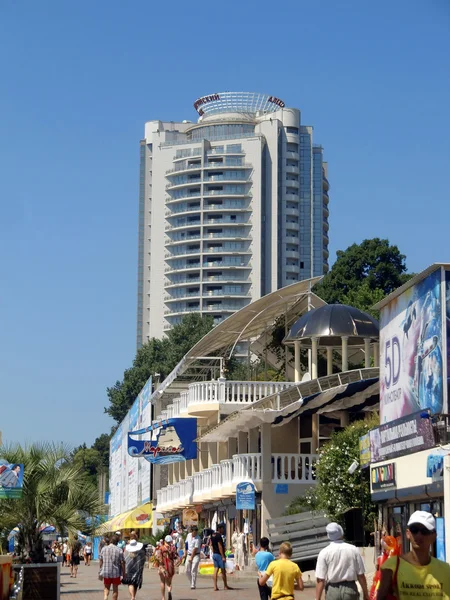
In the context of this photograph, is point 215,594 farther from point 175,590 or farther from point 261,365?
point 261,365

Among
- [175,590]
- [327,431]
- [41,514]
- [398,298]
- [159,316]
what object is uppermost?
[159,316]

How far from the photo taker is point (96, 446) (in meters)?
150

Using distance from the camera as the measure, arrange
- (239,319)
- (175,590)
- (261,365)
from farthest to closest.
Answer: (261,365) → (239,319) → (175,590)

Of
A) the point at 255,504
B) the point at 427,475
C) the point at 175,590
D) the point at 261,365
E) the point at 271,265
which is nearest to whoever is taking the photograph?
the point at 427,475

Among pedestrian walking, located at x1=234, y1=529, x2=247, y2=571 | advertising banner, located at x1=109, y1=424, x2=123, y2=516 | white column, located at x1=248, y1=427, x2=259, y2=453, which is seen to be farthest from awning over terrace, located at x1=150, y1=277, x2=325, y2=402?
advertising banner, located at x1=109, y1=424, x2=123, y2=516

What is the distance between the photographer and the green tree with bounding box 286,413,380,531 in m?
30.8

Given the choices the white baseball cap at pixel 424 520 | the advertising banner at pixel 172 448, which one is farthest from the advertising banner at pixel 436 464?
the advertising banner at pixel 172 448

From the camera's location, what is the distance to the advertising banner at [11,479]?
88.0ft

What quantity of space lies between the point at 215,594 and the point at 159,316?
12707cm

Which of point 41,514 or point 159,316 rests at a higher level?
point 159,316

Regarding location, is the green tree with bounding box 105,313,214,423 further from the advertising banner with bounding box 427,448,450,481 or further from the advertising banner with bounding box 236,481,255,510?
the advertising banner with bounding box 427,448,450,481

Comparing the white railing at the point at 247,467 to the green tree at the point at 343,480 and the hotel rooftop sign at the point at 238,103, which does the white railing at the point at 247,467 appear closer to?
the green tree at the point at 343,480

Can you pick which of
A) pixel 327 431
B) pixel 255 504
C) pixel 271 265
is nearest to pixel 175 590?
pixel 255 504

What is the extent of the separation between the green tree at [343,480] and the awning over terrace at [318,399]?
9.61 feet
